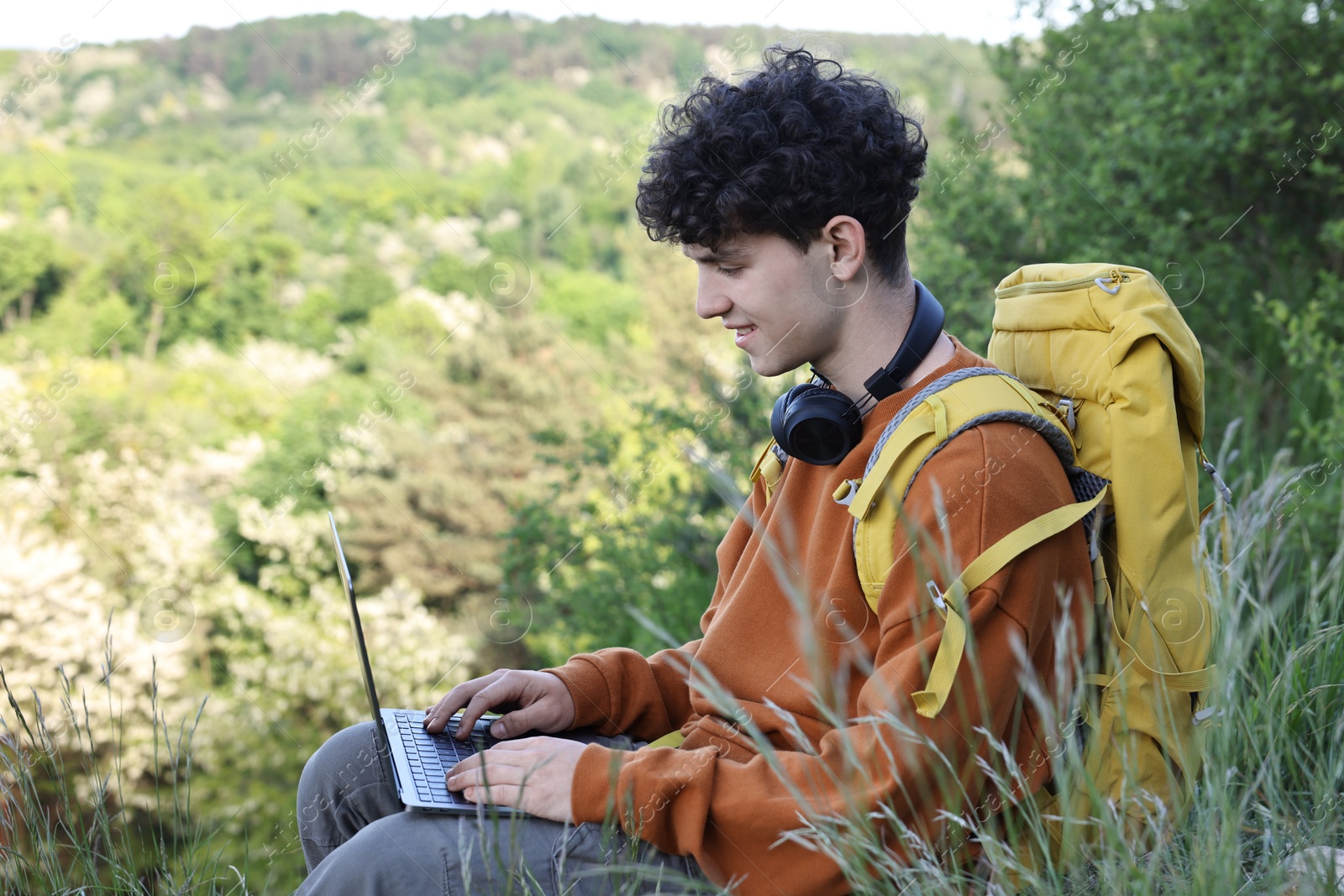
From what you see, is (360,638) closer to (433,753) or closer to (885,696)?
(433,753)

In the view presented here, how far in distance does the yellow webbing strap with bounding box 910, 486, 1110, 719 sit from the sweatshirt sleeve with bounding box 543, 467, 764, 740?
593 millimetres

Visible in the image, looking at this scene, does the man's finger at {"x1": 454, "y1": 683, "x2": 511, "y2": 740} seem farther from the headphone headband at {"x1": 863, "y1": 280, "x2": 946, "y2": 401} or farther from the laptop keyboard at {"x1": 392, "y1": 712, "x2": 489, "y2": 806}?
the headphone headband at {"x1": 863, "y1": 280, "x2": 946, "y2": 401}

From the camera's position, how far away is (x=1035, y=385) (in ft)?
5.61

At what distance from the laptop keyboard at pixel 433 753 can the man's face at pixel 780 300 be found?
0.79m

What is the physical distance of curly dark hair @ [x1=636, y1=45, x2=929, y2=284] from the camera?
5.56 feet

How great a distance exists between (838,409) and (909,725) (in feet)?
1.78

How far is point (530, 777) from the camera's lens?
1.49m

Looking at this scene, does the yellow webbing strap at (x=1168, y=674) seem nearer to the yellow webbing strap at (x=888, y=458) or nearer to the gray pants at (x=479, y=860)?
Answer: the yellow webbing strap at (x=888, y=458)

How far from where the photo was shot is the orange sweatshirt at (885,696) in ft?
4.38

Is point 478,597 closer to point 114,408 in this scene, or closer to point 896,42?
point 114,408

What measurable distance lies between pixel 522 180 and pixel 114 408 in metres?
12.7

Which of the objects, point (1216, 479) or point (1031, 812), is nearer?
point (1031, 812)

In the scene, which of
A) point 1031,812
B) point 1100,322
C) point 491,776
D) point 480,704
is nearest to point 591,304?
point 480,704

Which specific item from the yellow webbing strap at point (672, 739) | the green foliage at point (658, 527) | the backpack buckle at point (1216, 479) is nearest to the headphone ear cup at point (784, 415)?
the yellow webbing strap at point (672, 739)
